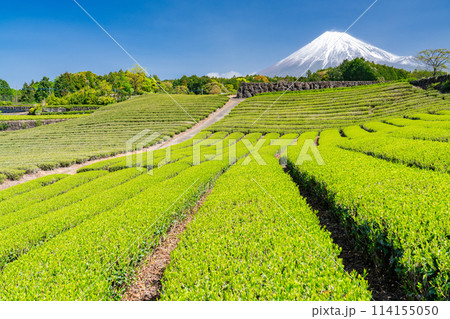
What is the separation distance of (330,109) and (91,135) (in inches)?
1789

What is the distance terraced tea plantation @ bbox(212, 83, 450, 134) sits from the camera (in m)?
35.5

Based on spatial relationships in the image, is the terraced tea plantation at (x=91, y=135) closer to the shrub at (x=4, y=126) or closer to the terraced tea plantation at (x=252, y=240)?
the shrub at (x=4, y=126)

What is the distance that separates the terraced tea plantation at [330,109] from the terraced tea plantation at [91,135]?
10213 millimetres

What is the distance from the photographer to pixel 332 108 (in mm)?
45031

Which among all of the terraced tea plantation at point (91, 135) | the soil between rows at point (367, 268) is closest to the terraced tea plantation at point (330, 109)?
the terraced tea plantation at point (91, 135)

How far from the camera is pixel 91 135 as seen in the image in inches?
1585

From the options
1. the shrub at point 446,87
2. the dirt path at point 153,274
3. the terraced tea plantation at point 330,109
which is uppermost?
the shrub at point 446,87

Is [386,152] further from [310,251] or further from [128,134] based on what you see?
[128,134]

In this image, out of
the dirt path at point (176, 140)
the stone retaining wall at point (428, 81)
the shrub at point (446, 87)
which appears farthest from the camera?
the stone retaining wall at point (428, 81)

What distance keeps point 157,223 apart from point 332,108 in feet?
153

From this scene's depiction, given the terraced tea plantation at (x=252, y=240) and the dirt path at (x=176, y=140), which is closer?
the terraced tea plantation at (x=252, y=240)

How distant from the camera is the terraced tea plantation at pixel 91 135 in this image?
77.5 feet

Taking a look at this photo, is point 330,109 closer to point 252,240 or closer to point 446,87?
point 446,87

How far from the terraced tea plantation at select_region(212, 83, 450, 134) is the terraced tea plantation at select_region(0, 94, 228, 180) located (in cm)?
1021
